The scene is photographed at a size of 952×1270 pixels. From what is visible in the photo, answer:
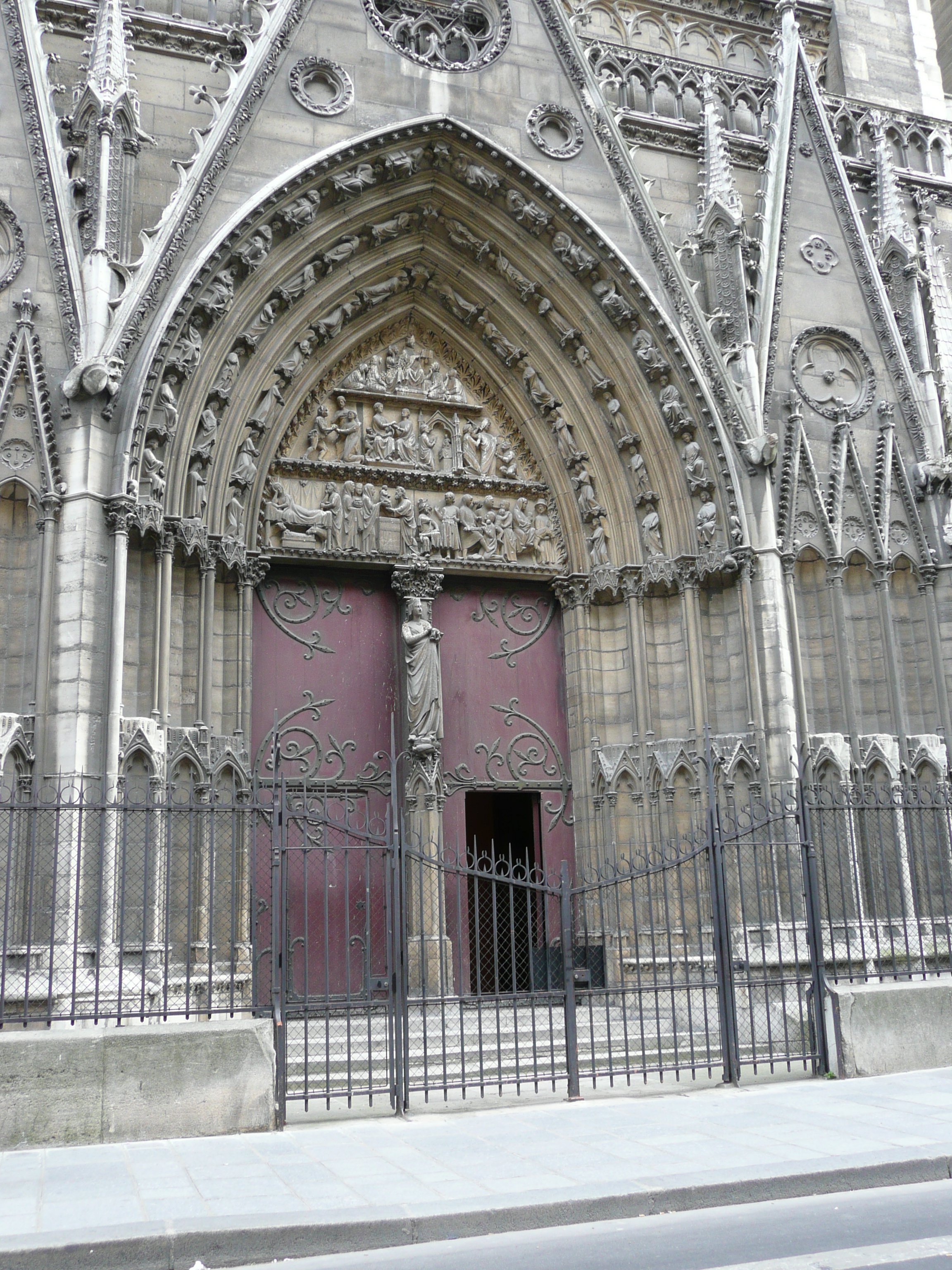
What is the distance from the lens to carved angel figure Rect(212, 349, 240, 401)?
489 inches

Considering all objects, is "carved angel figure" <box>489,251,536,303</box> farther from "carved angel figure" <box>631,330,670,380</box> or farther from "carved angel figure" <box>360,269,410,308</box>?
"carved angel figure" <box>631,330,670,380</box>

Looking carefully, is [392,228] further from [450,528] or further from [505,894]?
[505,894]

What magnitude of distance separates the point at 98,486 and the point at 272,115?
474 centimetres

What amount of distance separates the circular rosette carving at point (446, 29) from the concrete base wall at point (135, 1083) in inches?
427

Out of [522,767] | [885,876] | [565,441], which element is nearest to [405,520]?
[565,441]

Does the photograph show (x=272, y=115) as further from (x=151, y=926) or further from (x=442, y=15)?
(x=151, y=926)

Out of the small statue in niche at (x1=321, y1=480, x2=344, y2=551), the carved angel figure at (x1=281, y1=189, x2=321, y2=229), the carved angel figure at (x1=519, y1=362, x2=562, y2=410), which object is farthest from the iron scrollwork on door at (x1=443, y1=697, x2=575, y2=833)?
the carved angel figure at (x1=281, y1=189, x2=321, y2=229)

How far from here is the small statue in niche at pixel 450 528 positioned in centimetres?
1379

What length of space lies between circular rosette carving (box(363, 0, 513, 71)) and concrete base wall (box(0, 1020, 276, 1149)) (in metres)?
10.9

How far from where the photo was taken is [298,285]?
1315cm

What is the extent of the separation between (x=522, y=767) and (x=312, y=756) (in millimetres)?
2415

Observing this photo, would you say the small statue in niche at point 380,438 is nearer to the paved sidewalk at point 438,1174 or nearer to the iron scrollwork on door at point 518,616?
the iron scrollwork on door at point 518,616

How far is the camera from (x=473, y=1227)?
5746 millimetres

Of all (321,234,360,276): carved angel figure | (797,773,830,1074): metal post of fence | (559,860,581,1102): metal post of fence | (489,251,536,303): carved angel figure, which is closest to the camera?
(559,860,581,1102): metal post of fence
